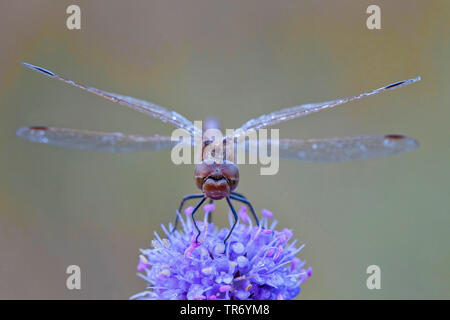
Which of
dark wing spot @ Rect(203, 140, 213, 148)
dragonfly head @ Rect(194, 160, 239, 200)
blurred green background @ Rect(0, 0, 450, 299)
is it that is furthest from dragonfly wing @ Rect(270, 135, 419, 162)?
blurred green background @ Rect(0, 0, 450, 299)

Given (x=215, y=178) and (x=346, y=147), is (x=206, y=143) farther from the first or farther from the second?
(x=346, y=147)

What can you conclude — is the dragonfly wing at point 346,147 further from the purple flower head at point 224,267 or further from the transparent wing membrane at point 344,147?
the purple flower head at point 224,267

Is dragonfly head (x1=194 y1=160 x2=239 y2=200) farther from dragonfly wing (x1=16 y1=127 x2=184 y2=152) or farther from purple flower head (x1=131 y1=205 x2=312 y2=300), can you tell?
dragonfly wing (x1=16 y1=127 x2=184 y2=152)

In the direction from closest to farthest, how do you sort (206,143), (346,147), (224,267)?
(224,267) < (206,143) < (346,147)

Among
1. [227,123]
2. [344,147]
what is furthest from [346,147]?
[227,123]

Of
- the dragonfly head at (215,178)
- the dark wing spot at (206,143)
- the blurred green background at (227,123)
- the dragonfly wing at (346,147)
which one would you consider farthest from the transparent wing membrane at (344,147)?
the blurred green background at (227,123)

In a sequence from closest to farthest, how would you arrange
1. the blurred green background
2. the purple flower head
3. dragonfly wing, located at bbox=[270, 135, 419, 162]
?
the purple flower head
dragonfly wing, located at bbox=[270, 135, 419, 162]
the blurred green background

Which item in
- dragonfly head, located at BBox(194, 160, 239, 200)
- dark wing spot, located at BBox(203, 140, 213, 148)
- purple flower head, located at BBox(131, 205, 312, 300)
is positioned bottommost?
purple flower head, located at BBox(131, 205, 312, 300)
